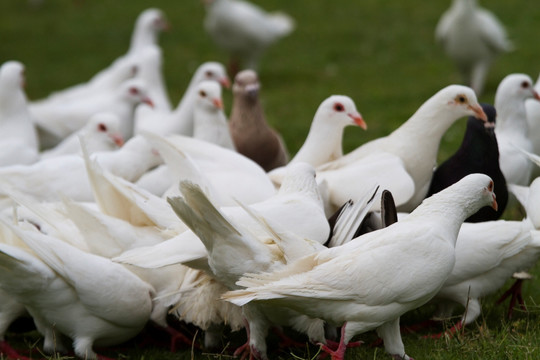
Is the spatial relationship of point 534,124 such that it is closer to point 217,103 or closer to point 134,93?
point 217,103

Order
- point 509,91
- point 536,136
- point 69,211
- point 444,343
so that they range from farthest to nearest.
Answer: point 536,136
point 509,91
point 69,211
point 444,343

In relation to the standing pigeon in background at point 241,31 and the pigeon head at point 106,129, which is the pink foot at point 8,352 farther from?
the standing pigeon in background at point 241,31

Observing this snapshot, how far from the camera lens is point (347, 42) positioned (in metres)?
14.4

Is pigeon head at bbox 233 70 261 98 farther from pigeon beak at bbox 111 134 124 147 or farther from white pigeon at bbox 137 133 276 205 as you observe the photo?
white pigeon at bbox 137 133 276 205

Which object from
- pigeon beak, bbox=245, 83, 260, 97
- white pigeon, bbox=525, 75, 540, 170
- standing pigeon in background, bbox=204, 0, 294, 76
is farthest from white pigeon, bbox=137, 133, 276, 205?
standing pigeon in background, bbox=204, 0, 294, 76

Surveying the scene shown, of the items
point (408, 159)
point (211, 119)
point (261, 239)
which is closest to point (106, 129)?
point (211, 119)

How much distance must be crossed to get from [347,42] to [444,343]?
413 inches

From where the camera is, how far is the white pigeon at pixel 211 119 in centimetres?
662

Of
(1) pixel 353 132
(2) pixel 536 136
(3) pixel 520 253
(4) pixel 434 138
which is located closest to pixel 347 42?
(1) pixel 353 132

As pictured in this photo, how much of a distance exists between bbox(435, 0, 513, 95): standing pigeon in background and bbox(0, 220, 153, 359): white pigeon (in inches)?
290

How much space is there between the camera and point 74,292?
14.1 feet

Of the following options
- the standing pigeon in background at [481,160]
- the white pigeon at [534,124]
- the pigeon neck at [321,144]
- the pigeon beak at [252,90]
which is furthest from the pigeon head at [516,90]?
the pigeon beak at [252,90]

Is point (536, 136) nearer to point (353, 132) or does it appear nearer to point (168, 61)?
point (353, 132)

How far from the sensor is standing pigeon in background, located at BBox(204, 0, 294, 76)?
1302 centimetres
